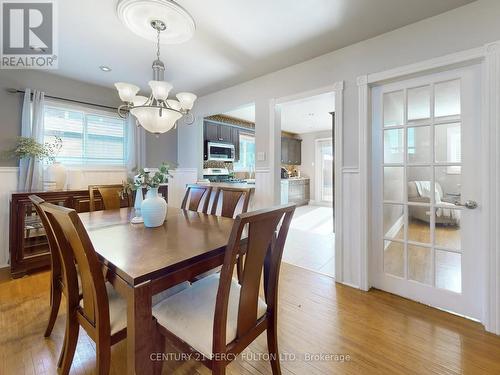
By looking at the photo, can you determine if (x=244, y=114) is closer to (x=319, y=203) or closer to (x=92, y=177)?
(x=92, y=177)

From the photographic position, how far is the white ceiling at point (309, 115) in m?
4.50

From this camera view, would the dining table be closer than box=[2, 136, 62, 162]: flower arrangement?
Yes

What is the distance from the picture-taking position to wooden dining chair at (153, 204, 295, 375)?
35.6 inches

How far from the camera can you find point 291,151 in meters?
7.27

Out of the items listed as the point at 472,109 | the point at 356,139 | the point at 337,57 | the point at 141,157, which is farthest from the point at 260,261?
the point at 141,157

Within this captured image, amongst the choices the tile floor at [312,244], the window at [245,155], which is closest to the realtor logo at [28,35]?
the tile floor at [312,244]

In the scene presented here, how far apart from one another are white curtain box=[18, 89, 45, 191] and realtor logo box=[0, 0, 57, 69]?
0.33m

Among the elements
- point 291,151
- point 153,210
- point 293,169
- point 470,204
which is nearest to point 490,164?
point 470,204

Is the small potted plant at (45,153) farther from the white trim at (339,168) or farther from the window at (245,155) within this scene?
the window at (245,155)

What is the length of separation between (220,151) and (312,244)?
9.47ft

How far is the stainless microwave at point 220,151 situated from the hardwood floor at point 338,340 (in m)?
3.53

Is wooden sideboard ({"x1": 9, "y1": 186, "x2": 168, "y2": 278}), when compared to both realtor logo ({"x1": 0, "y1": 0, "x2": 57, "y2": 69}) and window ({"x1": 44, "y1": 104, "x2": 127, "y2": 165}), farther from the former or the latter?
realtor logo ({"x1": 0, "y1": 0, "x2": 57, "y2": 69})

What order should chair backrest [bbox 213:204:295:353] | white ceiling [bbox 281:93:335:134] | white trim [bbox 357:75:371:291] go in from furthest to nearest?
white ceiling [bbox 281:93:335:134], white trim [bbox 357:75:371:291], chair backrest [bbox 213:204:295:353]

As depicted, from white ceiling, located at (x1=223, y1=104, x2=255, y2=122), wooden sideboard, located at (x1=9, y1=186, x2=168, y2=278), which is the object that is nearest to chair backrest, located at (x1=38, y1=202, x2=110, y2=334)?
wooden sideboard, located at (x1=9, y1=186, x2=168, y2=278)
